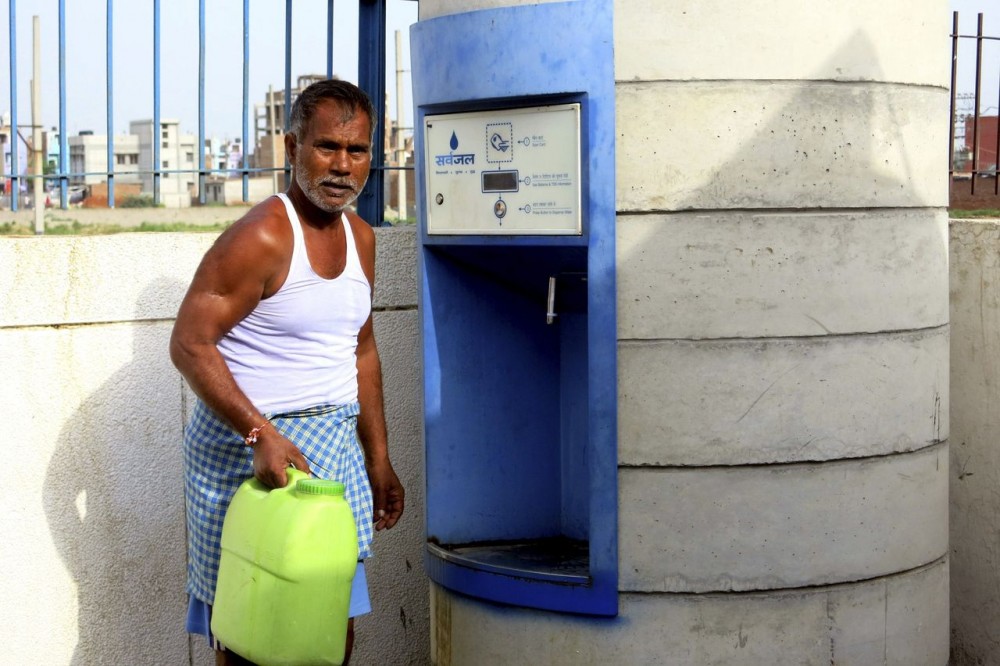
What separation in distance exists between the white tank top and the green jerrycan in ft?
0.92

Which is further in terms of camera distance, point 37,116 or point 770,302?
point 37,116

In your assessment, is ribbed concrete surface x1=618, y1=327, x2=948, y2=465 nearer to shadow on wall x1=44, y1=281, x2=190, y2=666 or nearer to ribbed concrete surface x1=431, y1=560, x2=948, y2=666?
ribbed concrete surface x1=431, y1=560, x2=948, y2=666

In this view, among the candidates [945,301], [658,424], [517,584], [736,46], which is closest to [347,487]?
[517,584]

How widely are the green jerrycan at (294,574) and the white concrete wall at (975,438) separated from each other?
7.81 feet

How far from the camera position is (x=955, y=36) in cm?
518

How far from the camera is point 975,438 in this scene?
4.34 metres

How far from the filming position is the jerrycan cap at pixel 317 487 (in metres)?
2.80

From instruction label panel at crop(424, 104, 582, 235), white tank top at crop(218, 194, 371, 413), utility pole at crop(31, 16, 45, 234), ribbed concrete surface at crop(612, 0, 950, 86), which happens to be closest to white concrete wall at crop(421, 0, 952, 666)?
ribbed concrete surface at crop(612, 0, 950, 86)

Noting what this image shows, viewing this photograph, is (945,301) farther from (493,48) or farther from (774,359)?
(493,48)

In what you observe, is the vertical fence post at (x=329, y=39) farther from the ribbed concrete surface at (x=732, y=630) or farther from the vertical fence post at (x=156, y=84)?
the ribbed concrete surface at (x=732, y=630)

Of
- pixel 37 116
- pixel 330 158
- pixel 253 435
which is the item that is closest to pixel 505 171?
pixel 330 158

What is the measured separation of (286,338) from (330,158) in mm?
432

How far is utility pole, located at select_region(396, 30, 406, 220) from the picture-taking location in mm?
4797

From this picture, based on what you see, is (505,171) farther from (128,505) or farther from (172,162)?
(172,162)
